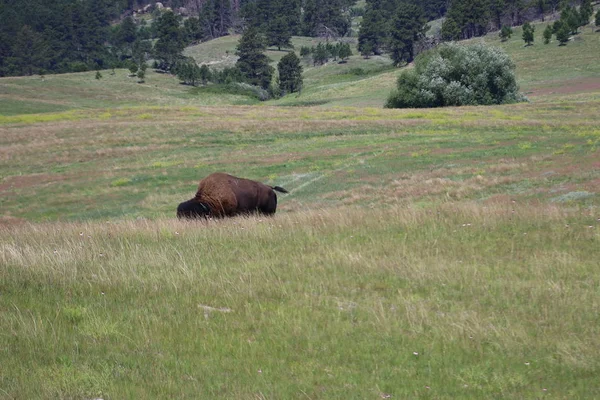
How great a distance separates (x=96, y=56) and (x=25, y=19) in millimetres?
20752

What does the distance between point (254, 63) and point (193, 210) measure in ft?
495

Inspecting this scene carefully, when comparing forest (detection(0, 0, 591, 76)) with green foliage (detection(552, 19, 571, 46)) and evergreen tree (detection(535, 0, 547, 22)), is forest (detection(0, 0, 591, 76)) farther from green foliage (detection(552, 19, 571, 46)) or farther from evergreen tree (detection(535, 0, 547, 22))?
green foliage (detection(552, 19, 571, 46))

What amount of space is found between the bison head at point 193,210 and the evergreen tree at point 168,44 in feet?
520

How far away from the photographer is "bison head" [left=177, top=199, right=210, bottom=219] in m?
16.8

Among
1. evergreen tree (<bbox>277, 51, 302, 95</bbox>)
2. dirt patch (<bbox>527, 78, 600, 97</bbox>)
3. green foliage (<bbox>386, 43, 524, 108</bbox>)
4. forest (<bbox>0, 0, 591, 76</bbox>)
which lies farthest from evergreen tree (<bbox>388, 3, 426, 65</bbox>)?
green foliage (<bbox>386, 43, 524, 108</bbox>)

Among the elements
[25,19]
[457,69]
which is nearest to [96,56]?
[25,19]

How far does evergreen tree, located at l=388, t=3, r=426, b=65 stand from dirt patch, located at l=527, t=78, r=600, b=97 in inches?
2677

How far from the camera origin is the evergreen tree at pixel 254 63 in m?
163

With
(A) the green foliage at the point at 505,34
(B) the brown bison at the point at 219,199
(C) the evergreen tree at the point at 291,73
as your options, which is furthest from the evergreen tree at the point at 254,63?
(B) the brown bison at the point at 219,199

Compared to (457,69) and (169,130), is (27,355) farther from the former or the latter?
(457,69)

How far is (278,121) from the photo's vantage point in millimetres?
60219

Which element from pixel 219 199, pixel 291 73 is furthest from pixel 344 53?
pixel 219 199

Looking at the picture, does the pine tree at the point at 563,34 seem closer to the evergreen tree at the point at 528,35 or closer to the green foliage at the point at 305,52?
the evergreen tree at the point at 528,35

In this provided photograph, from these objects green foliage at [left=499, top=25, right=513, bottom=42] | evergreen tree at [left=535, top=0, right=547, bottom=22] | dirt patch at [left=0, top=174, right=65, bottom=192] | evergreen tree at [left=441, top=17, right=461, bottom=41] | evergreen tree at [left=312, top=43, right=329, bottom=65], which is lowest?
dirt patch at [left=0, top=174, right=65, bottom=192]
